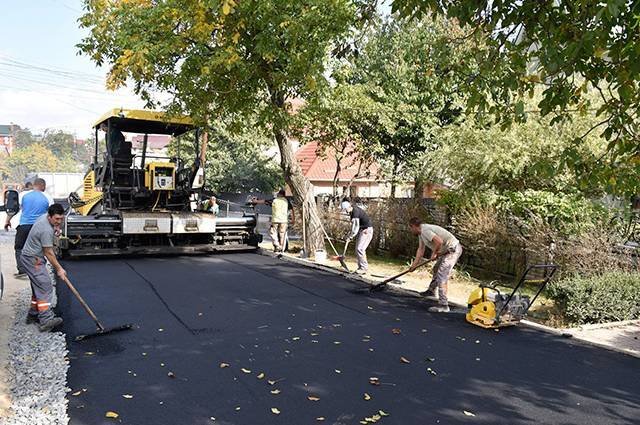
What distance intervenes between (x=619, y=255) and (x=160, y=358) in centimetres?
669

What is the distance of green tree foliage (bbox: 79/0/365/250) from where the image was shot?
29.8 ft

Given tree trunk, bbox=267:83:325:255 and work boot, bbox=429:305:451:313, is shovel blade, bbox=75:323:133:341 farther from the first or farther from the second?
tree trunk, bbox=267:83:325:255

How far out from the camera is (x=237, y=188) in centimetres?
2742

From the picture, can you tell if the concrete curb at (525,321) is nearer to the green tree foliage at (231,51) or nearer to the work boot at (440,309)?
the work boot at (440,309)

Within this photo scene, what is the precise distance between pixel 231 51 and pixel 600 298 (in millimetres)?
7081

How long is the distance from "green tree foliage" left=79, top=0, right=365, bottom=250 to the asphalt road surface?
4051 mm

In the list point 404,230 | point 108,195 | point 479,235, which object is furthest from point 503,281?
point 108,195

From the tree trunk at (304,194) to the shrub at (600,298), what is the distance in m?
6.42

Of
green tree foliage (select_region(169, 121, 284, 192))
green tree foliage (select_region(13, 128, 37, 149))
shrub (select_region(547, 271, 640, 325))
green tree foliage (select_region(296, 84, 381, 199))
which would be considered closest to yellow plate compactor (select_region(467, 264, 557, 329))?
shrub (select_region(547, 271, 640, 325))

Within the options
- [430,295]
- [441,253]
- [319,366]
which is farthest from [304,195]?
[319,366]

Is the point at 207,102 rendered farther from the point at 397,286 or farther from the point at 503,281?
the point at 503,281

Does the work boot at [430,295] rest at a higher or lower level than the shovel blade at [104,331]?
higher

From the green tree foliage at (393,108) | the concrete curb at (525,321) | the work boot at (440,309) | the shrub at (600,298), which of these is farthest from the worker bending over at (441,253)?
the green tree foliage at (393,108)

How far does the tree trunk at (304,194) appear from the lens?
1266 centimetres
